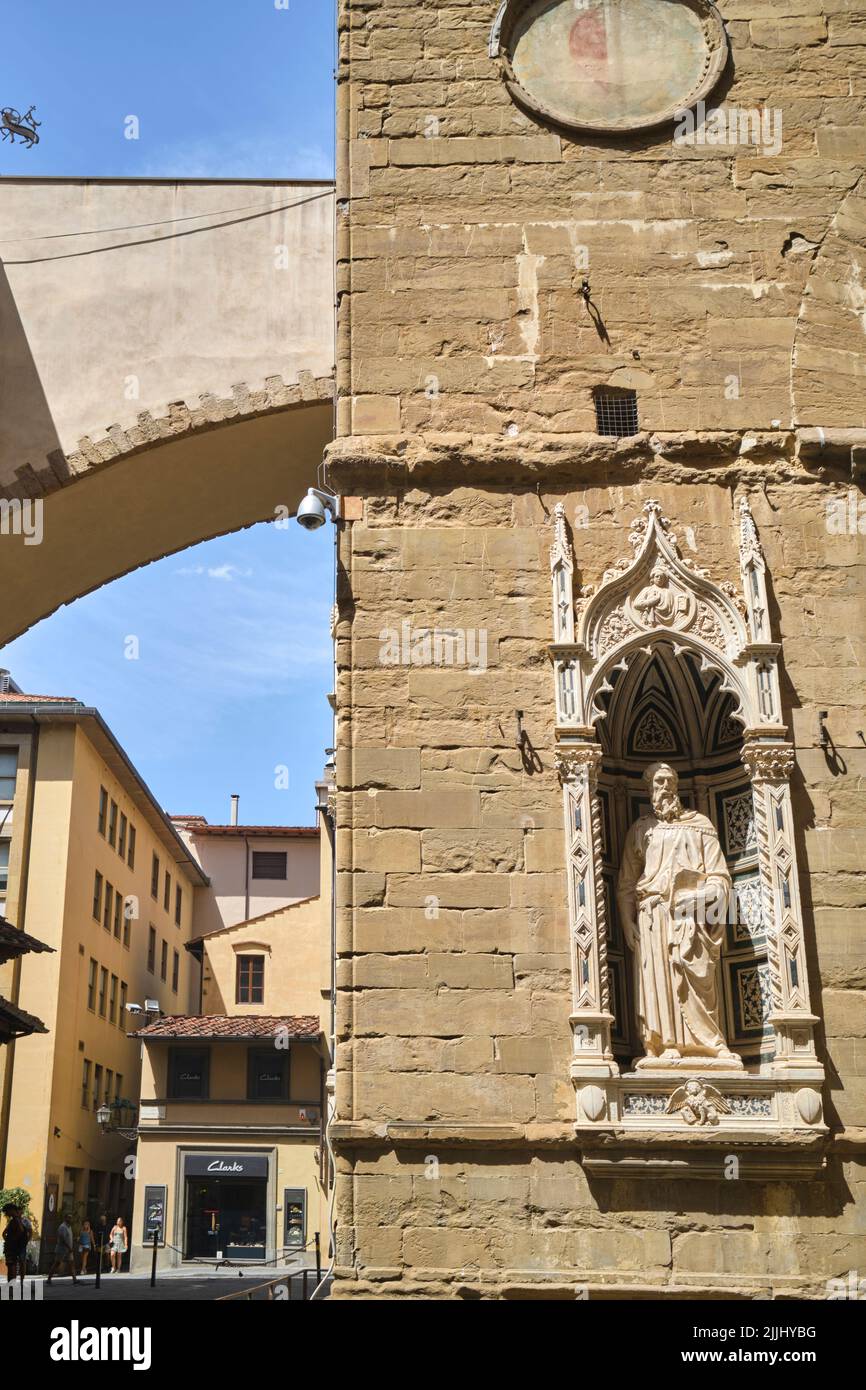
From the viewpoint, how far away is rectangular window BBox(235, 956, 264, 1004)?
133 ft

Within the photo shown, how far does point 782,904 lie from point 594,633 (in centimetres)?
219

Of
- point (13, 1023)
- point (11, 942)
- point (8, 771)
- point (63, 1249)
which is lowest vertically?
point (63, 1249)

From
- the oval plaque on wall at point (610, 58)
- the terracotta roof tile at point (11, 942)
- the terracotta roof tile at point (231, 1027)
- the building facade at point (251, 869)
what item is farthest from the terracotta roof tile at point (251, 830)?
the oval plaque on wall at point (610, 58)

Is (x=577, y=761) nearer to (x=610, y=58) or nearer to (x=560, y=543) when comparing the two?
(x=560, y=543)

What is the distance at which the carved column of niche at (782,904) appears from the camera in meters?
9.02

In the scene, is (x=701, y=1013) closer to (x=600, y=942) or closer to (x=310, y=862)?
(x=600, y=942)

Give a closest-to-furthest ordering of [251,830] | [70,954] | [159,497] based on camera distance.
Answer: [159,497] < [70,954] < [251,830]

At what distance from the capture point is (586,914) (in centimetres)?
927

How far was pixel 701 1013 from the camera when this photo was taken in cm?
931

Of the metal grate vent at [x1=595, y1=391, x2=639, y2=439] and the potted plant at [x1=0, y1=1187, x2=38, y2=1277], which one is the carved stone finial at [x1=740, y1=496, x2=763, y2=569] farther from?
the potted plant at [x1=0, y1=1187, x2=38, y2=1277]

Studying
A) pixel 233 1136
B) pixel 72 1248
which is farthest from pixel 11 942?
pixel 233 1136

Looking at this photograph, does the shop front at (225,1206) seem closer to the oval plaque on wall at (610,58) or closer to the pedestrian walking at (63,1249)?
the pedestrian walking at (63,1249)
